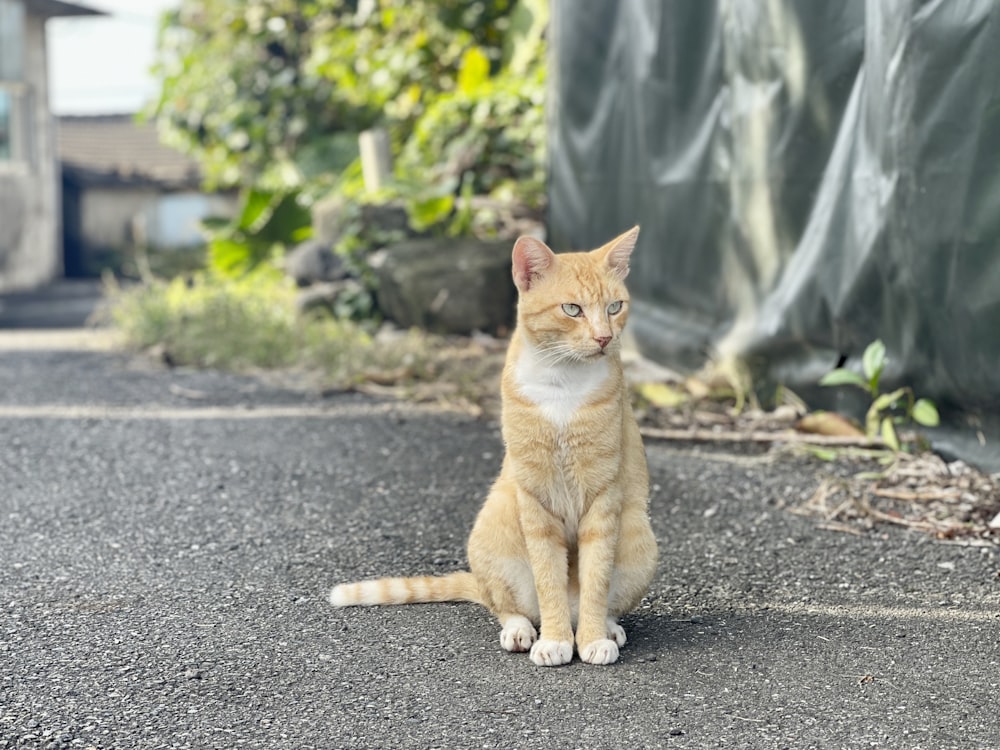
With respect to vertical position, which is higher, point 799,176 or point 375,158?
point 799,176

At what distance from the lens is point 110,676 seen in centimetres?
253

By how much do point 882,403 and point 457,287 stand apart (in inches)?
151

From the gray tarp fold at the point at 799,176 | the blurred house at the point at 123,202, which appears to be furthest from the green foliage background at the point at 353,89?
the blurred house at the point at 123,202

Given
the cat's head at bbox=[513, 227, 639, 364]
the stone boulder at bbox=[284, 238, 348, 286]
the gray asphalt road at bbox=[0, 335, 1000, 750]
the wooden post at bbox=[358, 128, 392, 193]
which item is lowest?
the stone boulder at bbox=[284, 238, 348, 286]

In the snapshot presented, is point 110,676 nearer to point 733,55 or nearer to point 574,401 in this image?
point 574,401

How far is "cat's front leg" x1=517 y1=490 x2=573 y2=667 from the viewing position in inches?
102

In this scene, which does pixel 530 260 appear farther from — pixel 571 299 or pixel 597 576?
pixel 597 576

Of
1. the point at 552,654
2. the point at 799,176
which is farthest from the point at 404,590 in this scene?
the point at 799,176

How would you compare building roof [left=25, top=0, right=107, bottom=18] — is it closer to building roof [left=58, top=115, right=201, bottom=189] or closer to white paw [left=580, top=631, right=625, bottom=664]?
building roof [left=58, top=115, right=201, bottom=189]

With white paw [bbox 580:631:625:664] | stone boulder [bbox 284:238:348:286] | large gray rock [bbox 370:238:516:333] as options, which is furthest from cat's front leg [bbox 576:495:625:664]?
stone boulder [bbox 284:238:348:286]

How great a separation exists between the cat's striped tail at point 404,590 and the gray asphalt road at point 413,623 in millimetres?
43

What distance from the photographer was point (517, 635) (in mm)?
2678

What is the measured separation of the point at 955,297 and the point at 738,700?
216 centimetres

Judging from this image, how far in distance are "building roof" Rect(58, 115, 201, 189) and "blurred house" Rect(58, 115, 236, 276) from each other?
2 centimetres
